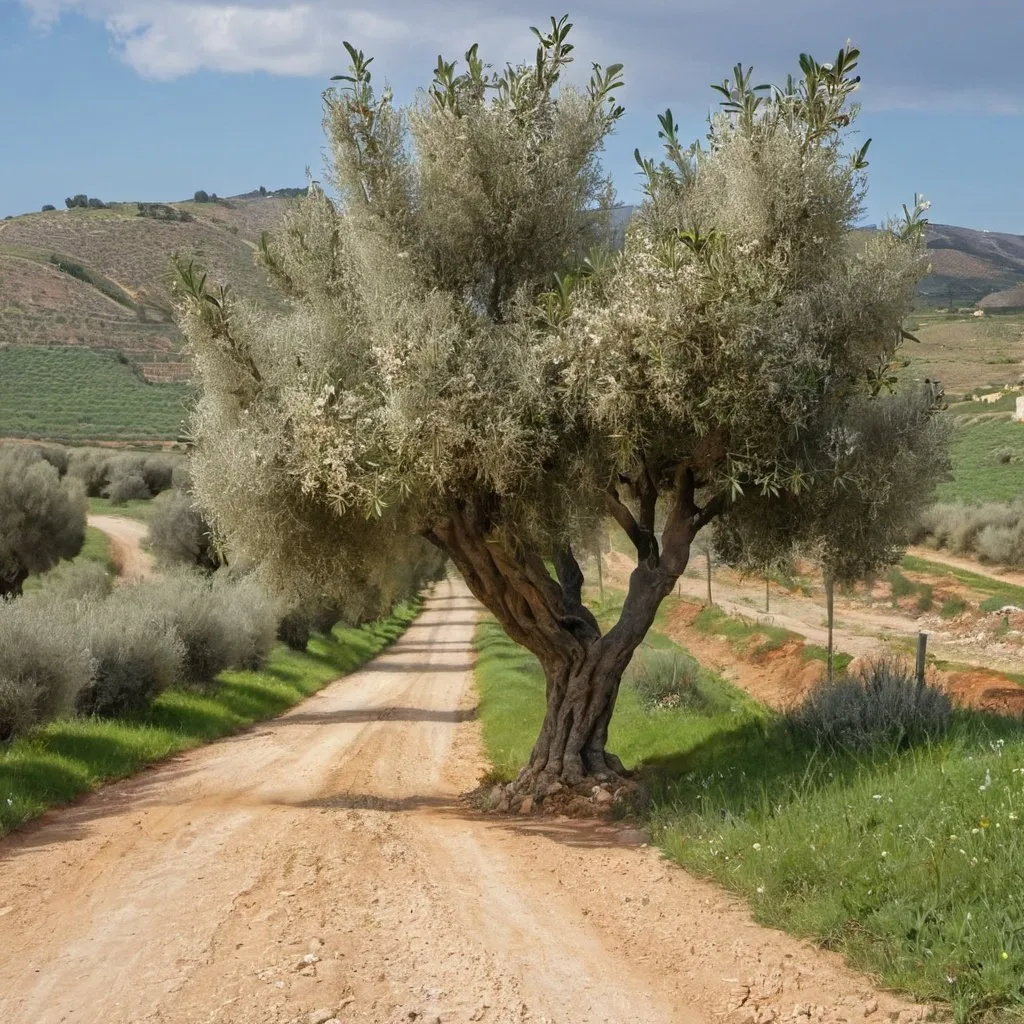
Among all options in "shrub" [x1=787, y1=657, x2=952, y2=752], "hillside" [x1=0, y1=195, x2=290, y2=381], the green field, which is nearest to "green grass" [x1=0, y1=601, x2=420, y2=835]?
"shrub" [x1=787, y1=657, x2=952, y2=752]

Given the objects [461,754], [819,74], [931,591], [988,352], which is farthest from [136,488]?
[988,352]

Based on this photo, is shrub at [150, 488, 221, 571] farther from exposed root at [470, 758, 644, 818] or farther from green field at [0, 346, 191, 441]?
green field at [0, 346, 191, 441]

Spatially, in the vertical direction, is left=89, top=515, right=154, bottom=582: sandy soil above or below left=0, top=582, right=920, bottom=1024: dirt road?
below

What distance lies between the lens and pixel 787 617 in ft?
127

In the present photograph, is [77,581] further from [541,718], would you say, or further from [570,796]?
[570,796]

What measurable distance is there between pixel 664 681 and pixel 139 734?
8.48 m

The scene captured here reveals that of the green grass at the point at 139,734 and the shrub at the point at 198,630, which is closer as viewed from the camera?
the green grass at the point at 139,734

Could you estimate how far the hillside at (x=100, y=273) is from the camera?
349ft

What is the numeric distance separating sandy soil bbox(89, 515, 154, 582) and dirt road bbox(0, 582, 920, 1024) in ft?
94.9

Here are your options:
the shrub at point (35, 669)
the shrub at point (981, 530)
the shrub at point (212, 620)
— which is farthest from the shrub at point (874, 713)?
the shrub at point (981, 530)

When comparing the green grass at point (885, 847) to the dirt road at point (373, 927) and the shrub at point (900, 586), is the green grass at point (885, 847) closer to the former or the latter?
the dirt road at point (373, 927)

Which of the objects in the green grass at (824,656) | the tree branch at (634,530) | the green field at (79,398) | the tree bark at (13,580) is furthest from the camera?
the green field at (79,398)

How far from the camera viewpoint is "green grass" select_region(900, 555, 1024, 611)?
3472cm

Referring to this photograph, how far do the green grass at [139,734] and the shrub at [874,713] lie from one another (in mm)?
7737
